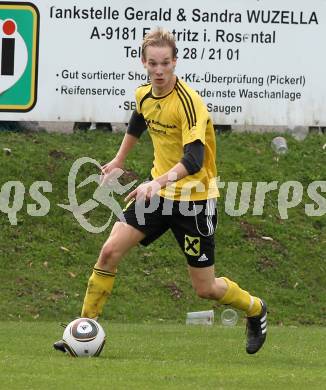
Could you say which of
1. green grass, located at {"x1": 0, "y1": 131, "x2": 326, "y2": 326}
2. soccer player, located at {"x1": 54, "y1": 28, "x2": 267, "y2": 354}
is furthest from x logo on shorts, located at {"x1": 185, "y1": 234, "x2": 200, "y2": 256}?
green grass, located at {"x1": 0, "y1": 131, "x2": 326, "y2": 326}

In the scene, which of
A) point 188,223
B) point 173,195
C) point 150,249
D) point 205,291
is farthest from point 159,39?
point 150,249

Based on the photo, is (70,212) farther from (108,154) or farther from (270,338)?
(270,338)

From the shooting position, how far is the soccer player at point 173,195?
9812mm

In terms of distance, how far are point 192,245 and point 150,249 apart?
23.1ft

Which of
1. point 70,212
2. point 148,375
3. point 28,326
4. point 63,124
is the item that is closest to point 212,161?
point 148,375

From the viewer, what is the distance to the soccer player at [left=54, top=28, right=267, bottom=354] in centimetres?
981

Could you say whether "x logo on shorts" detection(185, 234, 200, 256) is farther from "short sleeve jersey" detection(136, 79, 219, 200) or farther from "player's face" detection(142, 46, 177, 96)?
"player's face" detection(142, 46, 177, 96)

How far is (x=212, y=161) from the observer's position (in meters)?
10.4

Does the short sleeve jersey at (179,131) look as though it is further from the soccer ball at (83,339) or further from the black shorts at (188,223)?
the soccer ball at (83,339)

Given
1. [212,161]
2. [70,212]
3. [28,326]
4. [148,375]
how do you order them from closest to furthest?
[148,375], [212,161], [28,326], [70,212]

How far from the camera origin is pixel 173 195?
1022 centimetres

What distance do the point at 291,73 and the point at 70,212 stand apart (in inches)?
153

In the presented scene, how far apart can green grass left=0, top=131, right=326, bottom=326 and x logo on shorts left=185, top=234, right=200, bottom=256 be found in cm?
531

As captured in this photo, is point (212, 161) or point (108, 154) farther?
point (108, 154)
